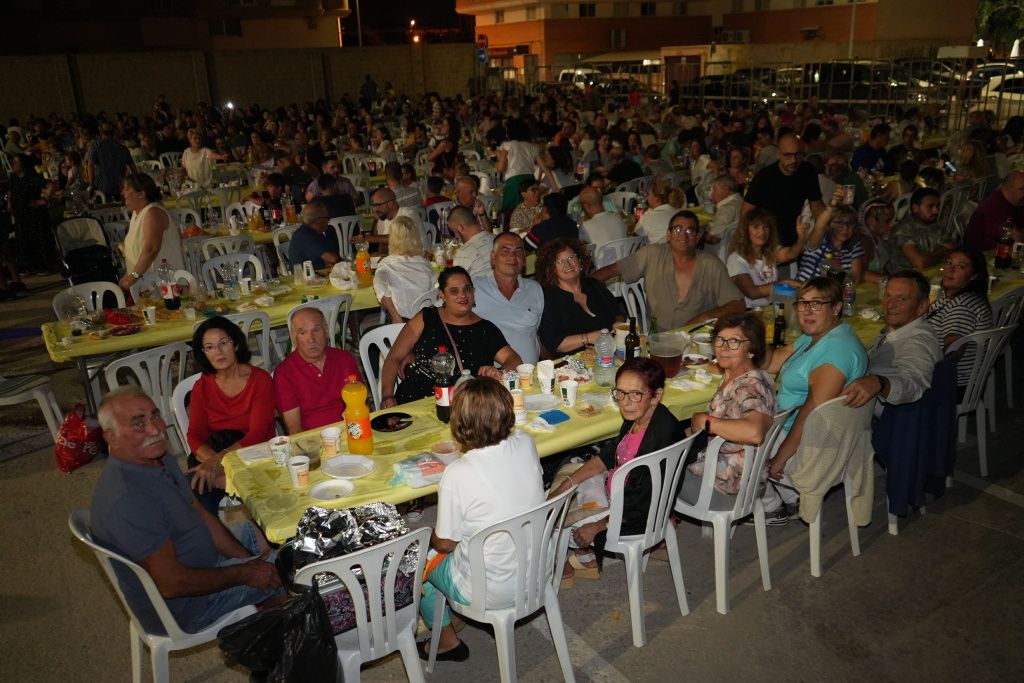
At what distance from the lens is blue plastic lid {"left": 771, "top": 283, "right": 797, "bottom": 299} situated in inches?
204

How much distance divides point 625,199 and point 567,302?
4393 mm

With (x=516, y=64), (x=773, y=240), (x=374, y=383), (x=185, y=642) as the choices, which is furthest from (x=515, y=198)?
(x=516, y=64)

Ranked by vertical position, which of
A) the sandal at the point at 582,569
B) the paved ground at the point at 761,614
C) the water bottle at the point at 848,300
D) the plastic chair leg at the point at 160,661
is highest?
the water bottle at the point at 848,300

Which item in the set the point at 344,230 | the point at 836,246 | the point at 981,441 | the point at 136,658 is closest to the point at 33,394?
the point at 136,658

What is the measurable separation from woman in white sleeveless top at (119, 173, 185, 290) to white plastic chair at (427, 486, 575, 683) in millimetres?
4465

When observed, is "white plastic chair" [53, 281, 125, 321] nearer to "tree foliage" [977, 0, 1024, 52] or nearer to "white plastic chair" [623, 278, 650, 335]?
"white plastic chair" [623, 278, 650, 335]

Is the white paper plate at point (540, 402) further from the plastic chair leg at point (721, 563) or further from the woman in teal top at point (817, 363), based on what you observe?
the woman in teal top at point (817, 363)

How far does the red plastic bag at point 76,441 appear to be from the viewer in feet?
16.3

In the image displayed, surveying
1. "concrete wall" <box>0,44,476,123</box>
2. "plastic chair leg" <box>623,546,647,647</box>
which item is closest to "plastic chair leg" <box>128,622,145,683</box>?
"plastic chair leg" <box>623,546,647,647</box>

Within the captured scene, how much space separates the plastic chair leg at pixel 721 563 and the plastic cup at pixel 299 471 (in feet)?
5.88

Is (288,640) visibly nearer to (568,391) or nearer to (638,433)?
(638,433)

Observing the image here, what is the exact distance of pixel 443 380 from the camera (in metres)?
3.75

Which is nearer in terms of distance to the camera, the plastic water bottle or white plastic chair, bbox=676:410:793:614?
white plastic chair, bbox=676:410:793:614

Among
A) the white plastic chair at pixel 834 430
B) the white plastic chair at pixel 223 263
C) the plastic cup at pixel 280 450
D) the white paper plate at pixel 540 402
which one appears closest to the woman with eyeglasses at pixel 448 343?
the white paper plate at pixel 540 402
